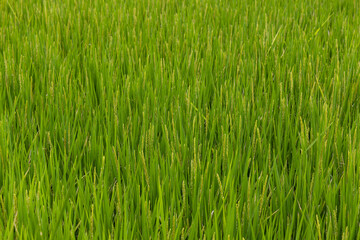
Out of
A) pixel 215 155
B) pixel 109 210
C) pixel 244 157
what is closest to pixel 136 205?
pixel 109 210

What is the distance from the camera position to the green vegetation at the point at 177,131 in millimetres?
1002

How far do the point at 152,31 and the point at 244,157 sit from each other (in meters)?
1.35

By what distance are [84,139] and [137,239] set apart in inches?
20.1

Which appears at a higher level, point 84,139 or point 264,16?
point 264,16

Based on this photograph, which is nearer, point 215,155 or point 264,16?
point 215,155

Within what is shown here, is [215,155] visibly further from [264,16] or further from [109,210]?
[264,16]

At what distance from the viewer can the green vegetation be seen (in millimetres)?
1002

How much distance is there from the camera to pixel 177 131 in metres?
1.37

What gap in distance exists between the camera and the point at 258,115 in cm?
151

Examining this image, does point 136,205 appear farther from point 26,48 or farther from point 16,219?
point 26,48

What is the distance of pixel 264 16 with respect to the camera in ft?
9.21

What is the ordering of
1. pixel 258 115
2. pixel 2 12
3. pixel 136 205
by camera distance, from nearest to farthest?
pixel 136 205 < pixel 258 115 < pixel 2 12

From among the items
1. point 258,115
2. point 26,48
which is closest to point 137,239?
point 258,115

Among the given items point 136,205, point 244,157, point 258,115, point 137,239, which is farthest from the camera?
point 258,115
